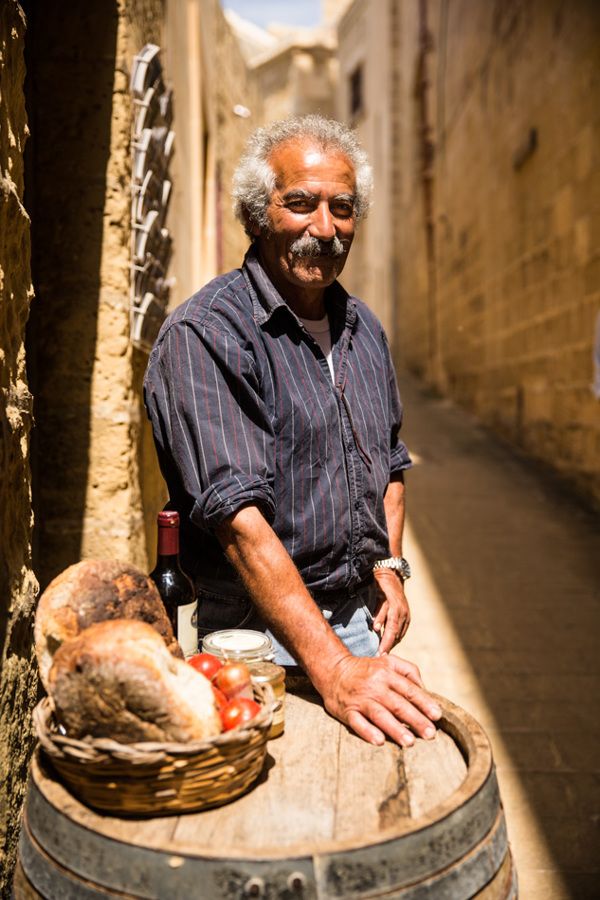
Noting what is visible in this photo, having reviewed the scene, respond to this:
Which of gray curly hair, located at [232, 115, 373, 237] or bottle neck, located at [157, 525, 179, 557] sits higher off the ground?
gray curly hair, located at [232, 115, 373, 237]

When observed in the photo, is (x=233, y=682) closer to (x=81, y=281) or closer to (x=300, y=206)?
(x=300, y=206)

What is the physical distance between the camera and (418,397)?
13.7 metres

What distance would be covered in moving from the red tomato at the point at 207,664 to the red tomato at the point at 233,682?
44 mm

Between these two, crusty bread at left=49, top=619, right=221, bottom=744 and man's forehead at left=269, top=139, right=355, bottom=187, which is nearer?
crusty bread at left=49, top=619, right=221, bottom=744

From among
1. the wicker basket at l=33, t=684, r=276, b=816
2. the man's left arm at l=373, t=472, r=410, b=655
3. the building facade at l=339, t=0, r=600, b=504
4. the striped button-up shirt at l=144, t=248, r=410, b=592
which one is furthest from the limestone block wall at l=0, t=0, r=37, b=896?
the building facade at l=339, t=0, r=600, b=504

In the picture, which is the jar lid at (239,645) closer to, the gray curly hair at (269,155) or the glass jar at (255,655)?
the glass jar at (255,655)

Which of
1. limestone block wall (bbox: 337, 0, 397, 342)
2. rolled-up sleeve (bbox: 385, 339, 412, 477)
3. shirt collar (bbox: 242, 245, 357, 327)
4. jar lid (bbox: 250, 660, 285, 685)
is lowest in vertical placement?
jar lid (bbox: 250, 660, 285, 685)

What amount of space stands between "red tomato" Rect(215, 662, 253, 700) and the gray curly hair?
3.64ft

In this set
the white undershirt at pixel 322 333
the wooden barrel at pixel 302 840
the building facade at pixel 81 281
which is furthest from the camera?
the building facade at pixel 81 281

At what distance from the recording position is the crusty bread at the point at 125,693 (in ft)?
4.04

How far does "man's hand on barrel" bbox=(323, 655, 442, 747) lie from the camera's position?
1.56 metres

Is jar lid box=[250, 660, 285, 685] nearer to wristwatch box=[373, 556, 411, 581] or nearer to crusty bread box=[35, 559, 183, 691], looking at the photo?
crusty bread box=[35, 559, 183, 691]

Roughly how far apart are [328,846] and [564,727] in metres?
2.82

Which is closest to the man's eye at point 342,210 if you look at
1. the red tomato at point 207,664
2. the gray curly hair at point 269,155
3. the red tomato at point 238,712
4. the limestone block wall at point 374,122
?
the gray curly hair at point 269,155
